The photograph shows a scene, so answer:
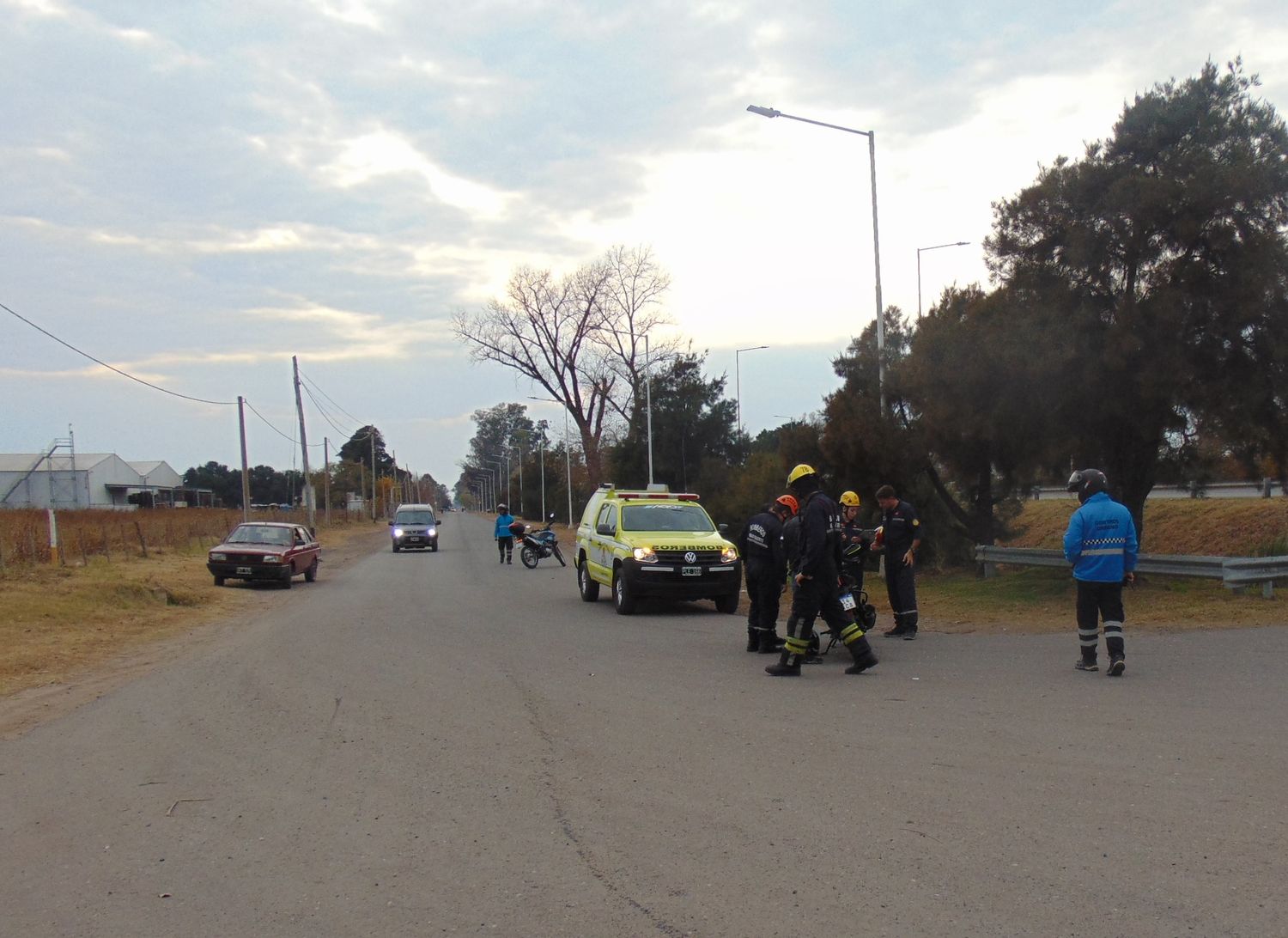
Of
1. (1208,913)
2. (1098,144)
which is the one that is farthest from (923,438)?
(1208,913)

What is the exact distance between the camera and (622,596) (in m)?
16.8

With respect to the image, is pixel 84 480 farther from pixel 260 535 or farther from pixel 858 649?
pixel 858 649

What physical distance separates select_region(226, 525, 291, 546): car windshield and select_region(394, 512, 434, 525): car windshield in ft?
55.3

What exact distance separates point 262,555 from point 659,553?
1104 cm

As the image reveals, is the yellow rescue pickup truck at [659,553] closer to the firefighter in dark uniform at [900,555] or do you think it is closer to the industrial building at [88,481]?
the firefighter in dark uniform at [900,555]

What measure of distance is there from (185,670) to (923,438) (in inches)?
538

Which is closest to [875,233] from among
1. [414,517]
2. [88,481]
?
[414,517]

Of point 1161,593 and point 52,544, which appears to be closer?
point 1161,593

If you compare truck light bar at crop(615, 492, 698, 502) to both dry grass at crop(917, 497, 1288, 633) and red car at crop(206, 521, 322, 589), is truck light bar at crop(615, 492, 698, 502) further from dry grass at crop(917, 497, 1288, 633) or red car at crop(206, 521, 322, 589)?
red car at crop(206, 521, 322, 589)

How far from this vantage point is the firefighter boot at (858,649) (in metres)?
10.1

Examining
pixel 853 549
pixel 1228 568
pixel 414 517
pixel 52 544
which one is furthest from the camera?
pixel 414 517

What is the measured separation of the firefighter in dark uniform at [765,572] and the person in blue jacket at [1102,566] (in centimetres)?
307

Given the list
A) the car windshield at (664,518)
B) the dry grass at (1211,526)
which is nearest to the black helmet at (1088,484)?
the car windshield at (664,518)

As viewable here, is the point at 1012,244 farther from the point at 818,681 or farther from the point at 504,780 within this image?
the point at 504,780
